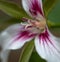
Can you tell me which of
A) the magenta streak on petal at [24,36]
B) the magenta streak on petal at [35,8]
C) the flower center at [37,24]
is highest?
the magenta streak on petal at [35,8]

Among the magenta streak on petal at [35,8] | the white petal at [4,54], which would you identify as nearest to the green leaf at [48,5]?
the magenta streak on petal at [35,8]

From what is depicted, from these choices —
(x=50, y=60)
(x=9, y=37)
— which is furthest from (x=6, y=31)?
(x=50, y=60)

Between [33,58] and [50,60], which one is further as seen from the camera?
[33,58]

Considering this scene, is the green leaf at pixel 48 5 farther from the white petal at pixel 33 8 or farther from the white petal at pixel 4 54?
the white petal at pixel 4 54

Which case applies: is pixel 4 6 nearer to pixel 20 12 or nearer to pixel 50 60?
pixel 20 12

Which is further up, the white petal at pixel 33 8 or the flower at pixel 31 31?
the white petal at pixel 33 8

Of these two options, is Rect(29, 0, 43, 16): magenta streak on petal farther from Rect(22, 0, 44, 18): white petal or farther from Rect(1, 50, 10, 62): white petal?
Rect(1, 50, 10, 62): white petal

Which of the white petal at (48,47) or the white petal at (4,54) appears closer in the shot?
the white petal at (48,47)
